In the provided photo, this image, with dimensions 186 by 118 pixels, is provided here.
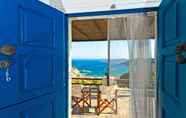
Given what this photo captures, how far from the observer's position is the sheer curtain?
2.24 meters

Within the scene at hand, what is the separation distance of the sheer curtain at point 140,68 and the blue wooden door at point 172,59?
144 millimetres

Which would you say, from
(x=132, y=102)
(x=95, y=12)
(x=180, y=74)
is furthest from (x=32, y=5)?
(x=132, y=102)

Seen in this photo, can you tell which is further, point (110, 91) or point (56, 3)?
point (110, 91)

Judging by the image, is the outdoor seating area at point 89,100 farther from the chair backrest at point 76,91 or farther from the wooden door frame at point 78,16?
the wooden door frame at point 78,16

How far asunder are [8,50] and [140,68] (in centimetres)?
125

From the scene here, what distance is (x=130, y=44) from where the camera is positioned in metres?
2.28

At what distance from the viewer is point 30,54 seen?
5.62ft

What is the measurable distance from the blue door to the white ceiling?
15cm

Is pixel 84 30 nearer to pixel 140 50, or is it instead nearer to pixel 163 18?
pixel 140 50

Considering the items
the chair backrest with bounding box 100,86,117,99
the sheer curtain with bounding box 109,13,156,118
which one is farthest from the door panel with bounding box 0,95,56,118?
the chair backrest with bounding box 100,86,117,99

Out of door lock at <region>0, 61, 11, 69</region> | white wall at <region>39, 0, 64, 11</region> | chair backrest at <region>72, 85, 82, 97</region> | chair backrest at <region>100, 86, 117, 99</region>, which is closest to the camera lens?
door lock at <region>0, 61, 11, 69</region>

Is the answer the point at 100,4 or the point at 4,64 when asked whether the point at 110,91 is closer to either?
the point at 100,4

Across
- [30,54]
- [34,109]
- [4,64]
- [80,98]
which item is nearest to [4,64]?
[4,64]

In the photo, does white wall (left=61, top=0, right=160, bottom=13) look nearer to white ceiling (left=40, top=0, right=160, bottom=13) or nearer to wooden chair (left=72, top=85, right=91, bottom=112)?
white ceiling (left=40, top=0, right=160, bottom=13)
